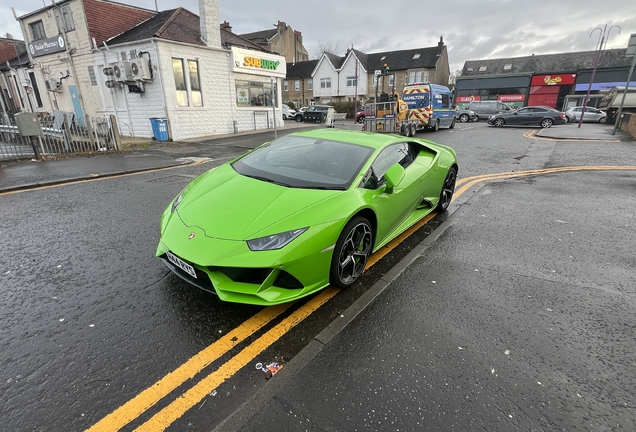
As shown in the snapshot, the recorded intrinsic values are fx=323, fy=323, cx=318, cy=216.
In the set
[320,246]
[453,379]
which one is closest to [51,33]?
[320,246]

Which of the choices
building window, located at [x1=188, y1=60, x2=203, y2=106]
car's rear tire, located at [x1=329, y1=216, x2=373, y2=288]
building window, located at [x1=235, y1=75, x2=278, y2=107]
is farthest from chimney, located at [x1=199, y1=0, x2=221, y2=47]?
car's rear tire, located at [x1=329, y1=216, x2=373, y2=288]

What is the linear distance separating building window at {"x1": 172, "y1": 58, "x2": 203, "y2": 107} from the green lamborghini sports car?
45.4 ft

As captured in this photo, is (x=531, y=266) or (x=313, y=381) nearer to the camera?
(x=313, y=381)

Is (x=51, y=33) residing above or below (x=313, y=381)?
above

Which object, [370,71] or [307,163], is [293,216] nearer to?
[307,163]

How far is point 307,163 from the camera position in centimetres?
353

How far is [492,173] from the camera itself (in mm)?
8219

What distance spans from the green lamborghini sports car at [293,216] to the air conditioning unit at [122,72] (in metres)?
14.3

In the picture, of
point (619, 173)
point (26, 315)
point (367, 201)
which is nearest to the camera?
point (26, 315)

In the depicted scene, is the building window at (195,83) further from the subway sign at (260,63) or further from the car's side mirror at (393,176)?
the car's side mirror at (393,176)

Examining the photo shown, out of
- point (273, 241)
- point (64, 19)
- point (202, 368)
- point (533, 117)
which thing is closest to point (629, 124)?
point (533, 117)

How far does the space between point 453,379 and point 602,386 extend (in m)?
0.90

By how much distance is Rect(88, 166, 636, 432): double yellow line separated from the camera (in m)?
1.72

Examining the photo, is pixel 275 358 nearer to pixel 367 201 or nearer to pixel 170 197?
pixel 367 201
